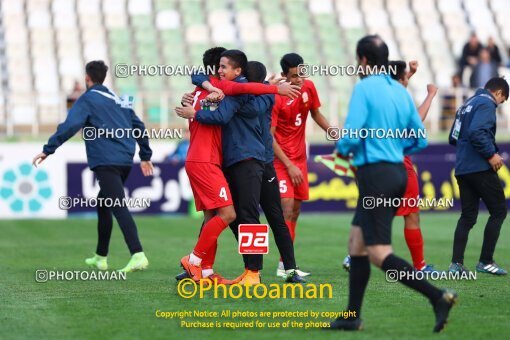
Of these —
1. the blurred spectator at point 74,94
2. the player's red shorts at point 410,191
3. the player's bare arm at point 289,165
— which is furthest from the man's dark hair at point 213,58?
the blurred spectator at point 74,94

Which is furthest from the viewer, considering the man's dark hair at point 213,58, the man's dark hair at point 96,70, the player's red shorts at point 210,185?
the man's dark hair at point 96,70

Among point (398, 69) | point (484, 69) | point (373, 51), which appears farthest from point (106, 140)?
point (484, 69)

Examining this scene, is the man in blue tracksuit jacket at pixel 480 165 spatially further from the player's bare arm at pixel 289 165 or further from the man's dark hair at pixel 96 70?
the man's dark hair at pixel 96 70

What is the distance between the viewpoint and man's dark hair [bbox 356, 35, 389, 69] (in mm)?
7934

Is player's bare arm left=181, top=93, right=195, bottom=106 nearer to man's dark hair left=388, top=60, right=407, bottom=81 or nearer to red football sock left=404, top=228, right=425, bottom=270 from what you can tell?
man's dark hair left=388, top=60, right=407, bottom=81

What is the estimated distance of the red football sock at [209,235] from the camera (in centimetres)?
1063

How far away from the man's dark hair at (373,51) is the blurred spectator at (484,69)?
19877 millimetres

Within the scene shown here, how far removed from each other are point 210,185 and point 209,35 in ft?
67.6

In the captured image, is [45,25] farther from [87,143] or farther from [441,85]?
[87,143]

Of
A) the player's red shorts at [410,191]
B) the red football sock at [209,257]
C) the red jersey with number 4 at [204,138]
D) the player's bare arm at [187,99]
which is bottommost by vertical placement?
the red football sock at [209,257]

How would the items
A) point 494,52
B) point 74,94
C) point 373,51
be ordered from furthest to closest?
point 494,52 → point 74,94 → point 373,51

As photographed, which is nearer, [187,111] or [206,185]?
[187,111]

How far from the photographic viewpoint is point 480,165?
40.0ft

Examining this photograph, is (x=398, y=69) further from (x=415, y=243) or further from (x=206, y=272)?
(x=206, y=272)
